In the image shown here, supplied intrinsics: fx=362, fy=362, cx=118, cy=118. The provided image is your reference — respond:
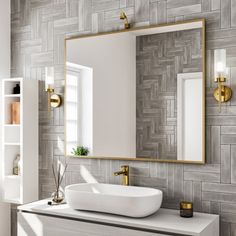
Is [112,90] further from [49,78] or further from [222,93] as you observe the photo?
[222,93]

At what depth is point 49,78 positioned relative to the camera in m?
3.03

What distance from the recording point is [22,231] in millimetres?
2648

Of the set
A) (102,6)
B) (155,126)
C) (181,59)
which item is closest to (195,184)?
(155,126)

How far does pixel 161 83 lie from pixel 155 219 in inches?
37.7

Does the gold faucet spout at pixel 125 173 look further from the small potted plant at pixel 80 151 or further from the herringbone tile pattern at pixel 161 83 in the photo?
the small potted plant at pixel 80 151

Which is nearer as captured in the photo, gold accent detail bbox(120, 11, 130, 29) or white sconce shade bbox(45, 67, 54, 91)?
gold accent detail bbox(120, 11, 130, 29)

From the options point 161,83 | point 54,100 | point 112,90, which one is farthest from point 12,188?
point 161,83

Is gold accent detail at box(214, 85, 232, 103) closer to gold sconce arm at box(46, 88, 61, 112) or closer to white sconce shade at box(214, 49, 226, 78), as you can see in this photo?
white sconce shade at box(214, 49, 226, 78)

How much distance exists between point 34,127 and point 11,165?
0.40 m

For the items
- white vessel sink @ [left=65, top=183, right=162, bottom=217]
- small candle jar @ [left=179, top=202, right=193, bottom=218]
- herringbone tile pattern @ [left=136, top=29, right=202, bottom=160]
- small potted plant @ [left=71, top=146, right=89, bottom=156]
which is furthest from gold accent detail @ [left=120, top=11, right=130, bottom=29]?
small candle jar @ [left=179, top=202, right=193, bottom=218]

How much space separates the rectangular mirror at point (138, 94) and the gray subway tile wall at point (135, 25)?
7cm

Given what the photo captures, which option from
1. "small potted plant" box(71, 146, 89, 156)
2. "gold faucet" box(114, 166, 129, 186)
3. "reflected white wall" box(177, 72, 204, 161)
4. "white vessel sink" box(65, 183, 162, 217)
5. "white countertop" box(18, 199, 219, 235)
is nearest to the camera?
"white countertop" box(18, 199, 219, 235)

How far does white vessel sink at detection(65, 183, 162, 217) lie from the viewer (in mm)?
2211

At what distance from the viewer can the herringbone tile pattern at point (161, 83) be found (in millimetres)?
2537
